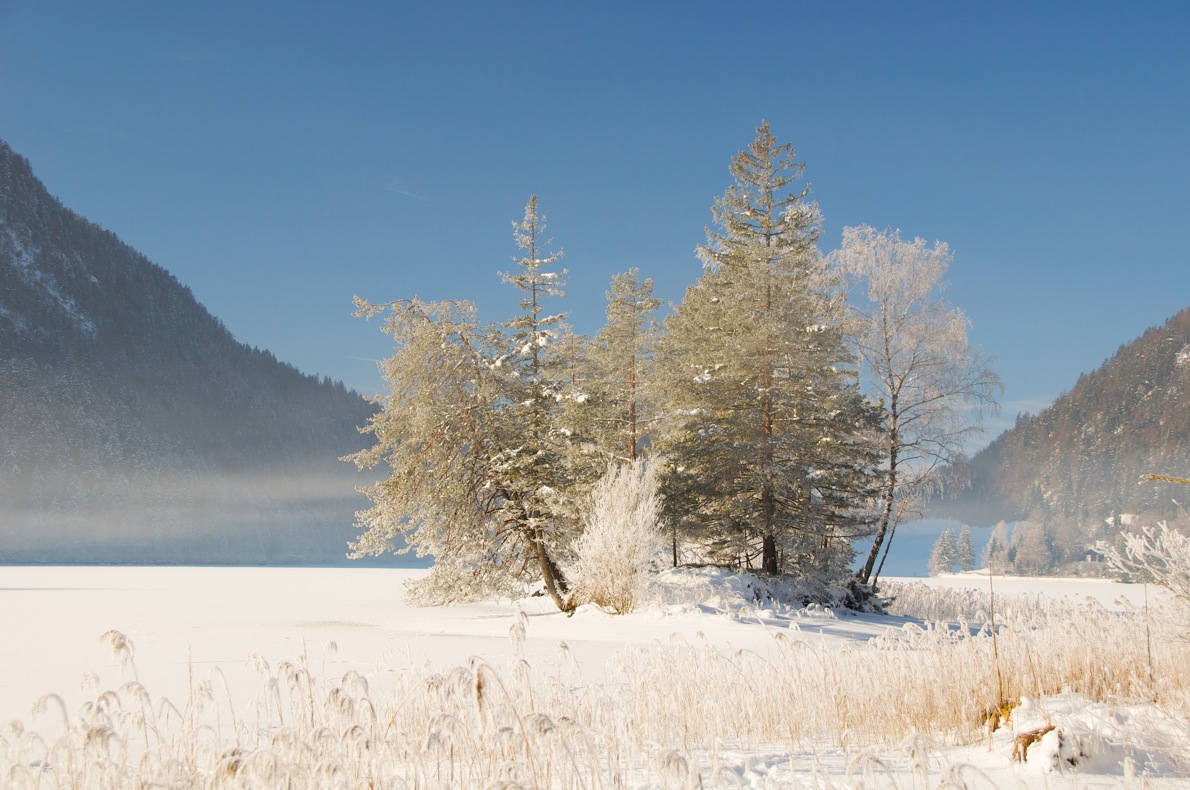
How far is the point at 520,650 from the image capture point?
516cm

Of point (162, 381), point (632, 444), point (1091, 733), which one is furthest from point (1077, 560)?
point (162, 381)

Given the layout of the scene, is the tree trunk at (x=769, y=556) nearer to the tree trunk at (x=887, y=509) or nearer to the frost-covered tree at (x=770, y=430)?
the frost-covered tree at (x=770, y=430)

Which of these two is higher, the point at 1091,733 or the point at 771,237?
the point at 771,237

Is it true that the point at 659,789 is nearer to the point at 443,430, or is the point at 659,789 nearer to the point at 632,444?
the point at 443,430

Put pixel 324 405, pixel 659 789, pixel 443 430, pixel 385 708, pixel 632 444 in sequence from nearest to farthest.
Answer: pixel 659 789, pixel 385 708, pixel 443 430, pixel 632 444, pixel 324 405

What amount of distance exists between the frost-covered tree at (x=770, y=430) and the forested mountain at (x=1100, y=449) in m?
82.3

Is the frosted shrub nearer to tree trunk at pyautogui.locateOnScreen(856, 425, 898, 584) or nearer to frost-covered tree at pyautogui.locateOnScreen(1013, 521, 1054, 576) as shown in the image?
tree trunk at pyautogui.locateOnScreen(856, 425, 898, 584)

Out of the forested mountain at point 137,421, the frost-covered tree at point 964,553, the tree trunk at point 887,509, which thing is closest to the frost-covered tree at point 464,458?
the tree trunk at point 887,509

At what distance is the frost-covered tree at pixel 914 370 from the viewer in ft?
80.2

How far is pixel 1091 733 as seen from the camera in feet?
14.2

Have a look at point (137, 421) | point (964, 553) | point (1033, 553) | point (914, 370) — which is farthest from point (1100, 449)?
point (137, 421)

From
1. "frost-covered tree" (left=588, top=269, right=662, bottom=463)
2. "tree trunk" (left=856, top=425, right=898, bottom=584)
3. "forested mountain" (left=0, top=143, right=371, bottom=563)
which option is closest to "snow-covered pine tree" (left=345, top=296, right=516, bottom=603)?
"frost-covered tree" (left=588, top=269, right=662, bottom=463)

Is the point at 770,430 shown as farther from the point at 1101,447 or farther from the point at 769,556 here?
the point at 1101,447

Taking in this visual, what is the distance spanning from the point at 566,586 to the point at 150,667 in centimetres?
1295
